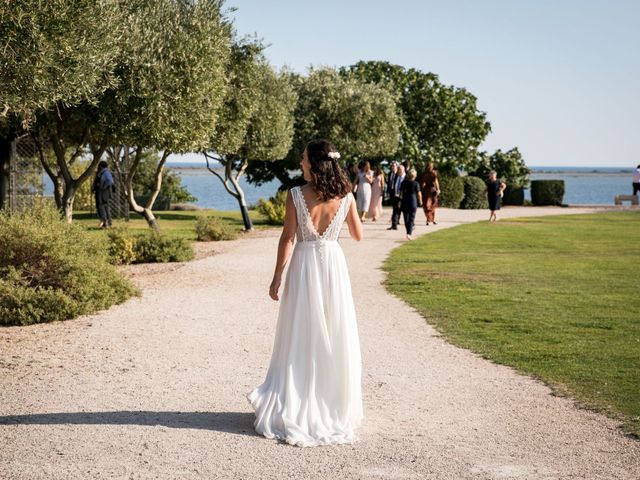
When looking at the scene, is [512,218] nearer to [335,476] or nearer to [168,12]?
[168,12]

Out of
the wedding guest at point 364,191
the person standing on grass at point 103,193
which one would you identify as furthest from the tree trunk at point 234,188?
the wedding guest at point 364,191

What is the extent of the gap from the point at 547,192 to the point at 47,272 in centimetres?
4194

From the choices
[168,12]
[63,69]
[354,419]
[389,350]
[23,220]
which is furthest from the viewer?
[168,12]

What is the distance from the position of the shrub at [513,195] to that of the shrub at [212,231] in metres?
28.7

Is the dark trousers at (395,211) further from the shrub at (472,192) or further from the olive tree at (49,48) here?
the shrub at (472,192)

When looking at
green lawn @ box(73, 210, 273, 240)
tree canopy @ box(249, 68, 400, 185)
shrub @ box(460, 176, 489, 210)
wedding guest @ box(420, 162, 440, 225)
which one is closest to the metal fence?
green lawn @ box(73, 210, 273, 240)

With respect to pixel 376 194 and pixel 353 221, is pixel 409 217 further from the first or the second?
pixel 353 221

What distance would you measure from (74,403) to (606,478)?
399cm

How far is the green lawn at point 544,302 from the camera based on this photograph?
8609 mm

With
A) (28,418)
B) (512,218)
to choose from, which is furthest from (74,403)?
(512,218)

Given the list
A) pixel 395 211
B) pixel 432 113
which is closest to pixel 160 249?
pixel 395 211

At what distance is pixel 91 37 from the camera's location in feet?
38.8

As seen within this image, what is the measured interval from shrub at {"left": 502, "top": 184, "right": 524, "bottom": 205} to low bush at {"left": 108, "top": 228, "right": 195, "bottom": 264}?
34.5 metres

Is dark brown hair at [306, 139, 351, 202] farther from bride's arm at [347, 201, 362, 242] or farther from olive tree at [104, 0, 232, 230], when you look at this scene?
olive tree at [104, 0, 232, 230]
